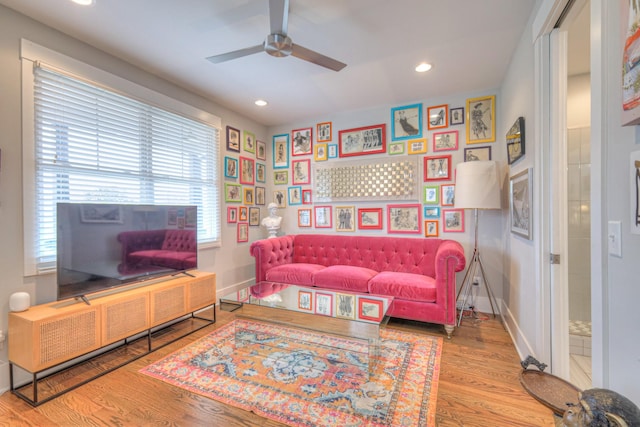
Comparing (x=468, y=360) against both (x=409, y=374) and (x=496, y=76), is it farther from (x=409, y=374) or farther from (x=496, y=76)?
(x=496, y=76)

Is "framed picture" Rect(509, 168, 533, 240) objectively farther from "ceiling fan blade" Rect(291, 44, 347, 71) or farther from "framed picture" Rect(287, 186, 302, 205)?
"framed picture" Rect(287, 186, 302, 205)

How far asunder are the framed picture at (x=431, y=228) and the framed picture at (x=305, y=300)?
1.77m

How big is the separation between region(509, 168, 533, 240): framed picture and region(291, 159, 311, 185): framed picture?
2.65 m

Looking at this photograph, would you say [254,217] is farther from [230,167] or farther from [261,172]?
[230,167]

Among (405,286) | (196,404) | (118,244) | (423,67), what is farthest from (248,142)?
(196,404)

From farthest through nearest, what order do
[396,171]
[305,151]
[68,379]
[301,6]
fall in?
[305,151] < [396,171] < [68,379] < [301,6]

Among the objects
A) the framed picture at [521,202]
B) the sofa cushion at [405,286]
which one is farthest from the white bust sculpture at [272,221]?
the framed picture at [521,202]

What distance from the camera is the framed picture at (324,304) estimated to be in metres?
2.35

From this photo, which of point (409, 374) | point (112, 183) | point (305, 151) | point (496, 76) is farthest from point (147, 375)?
point (496, 76)

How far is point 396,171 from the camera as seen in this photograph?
384cm

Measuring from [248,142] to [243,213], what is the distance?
108 centimetres

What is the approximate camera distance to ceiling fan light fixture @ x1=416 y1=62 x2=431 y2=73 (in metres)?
2.77

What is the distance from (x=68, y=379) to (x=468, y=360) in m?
3.08

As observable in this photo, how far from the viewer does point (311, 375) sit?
2.11 m
